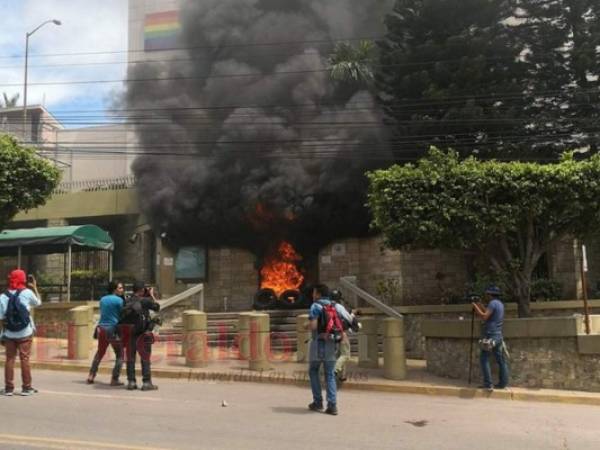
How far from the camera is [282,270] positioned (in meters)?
22.8

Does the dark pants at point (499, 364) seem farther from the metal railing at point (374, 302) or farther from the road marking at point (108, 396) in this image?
the road marking at point (108, 396)

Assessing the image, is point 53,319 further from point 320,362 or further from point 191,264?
point 320,362

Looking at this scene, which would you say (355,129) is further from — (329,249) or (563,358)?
(563,358)

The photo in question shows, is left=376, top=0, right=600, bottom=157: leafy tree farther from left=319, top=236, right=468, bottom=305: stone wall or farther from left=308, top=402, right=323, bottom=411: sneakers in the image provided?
left=308, top=402, right=323, bottom=411: sneakers

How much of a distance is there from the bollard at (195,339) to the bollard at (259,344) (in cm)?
98

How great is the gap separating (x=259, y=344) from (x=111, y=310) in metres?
2.77

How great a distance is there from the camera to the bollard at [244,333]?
40.1 feet

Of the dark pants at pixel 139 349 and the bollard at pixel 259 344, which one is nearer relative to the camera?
the dark pants at pixel 139 349

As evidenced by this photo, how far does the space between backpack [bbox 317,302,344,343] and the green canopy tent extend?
12.3m

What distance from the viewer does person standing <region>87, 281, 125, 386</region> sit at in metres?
9.61

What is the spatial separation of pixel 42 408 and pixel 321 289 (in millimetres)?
3707

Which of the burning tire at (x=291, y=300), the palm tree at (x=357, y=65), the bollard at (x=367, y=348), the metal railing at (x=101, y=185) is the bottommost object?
the bollard at (x=367, y=348)

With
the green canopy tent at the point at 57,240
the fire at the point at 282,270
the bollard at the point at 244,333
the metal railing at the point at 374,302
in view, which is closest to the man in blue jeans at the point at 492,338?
the metal railing at the point at 374,302

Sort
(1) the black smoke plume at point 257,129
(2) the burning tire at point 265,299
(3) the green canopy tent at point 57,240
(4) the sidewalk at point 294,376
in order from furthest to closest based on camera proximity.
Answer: (1) the black smoke plume at point 257,129 → (2) the burning tire at point 265,299 → (3) the green canopy tent at point 57,240 → (4) the sidewalk at point 294,376
